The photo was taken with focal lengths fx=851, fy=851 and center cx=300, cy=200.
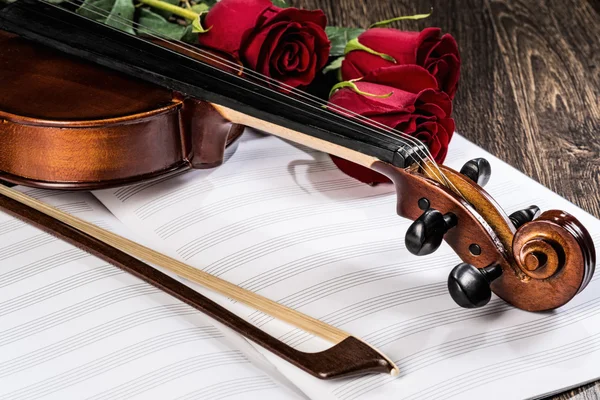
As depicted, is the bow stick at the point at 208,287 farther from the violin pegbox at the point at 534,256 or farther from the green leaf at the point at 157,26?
the green leaf at the point at 157,26

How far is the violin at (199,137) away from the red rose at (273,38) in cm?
2

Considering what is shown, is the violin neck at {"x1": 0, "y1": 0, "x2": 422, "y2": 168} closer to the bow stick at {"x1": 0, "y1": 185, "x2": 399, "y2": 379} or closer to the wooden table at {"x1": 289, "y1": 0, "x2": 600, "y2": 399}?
the bow stick at {"x1": 0, "y1": 185, "x2": 399, "y2": 379}

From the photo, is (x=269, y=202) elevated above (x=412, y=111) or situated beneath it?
situated beneath

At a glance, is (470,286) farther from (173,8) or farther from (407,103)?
(173,8)

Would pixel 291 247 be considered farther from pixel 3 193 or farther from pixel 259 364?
pixel 3 193

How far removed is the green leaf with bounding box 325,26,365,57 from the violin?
0.12m

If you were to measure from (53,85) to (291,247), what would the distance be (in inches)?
11.6

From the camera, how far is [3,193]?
2.78 feet

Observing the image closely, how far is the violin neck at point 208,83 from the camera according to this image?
2.51 ft

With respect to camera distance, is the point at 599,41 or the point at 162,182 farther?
the point at 599,41

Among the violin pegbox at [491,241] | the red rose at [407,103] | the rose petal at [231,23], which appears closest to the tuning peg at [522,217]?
the violin pegbox at [491,241]

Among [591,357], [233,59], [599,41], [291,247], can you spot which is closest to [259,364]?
[291,247]

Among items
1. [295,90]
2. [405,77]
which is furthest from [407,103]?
[295,90]

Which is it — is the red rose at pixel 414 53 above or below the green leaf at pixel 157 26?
above
